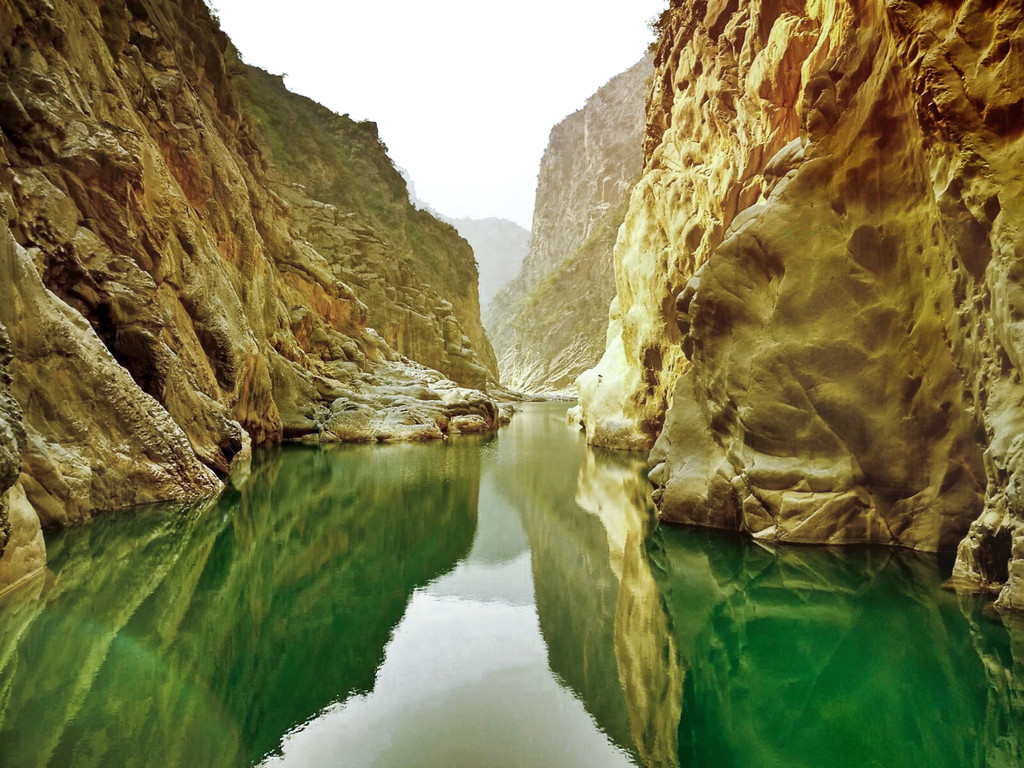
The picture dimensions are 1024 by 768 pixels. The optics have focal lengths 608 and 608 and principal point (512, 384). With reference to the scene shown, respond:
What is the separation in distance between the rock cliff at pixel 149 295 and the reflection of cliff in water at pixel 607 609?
4.95m

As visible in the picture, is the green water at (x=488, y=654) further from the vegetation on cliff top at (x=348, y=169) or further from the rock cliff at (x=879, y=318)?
the vegetation on cliff top at (x=348, y=169)

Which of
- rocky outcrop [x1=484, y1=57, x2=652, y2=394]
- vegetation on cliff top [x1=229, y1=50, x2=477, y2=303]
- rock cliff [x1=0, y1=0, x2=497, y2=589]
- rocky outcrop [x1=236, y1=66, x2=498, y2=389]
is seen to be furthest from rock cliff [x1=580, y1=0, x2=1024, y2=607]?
rocky outcrop [x1=484, y1=57, x2=652, y2=394]

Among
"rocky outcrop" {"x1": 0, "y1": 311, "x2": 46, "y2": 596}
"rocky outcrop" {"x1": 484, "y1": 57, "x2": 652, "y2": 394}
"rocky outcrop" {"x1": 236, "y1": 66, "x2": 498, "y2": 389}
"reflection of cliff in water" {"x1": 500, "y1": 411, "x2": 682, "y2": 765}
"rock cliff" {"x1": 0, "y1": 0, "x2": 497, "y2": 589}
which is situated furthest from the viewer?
"rocky outcrop" {"x1": 484, "y1": 57, "x2": 652, "y2": 394}

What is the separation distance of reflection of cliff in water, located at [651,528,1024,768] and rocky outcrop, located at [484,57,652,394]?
62769 mm

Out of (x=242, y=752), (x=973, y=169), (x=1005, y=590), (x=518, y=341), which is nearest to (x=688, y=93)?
(x=973, y=169)

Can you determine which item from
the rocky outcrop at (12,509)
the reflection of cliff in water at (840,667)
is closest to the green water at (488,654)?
the reflection of cliff in water at (840,667)

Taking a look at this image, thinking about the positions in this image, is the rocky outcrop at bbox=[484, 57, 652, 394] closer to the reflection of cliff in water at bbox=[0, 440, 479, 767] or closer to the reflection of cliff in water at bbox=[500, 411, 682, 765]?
the reflection of cliff in water at bbox=[500, 411, 682, 765]

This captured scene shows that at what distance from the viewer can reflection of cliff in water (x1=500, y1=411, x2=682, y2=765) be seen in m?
4.32

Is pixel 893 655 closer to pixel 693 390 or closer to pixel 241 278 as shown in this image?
pixel 693 390

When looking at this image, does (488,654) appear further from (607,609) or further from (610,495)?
(610,495)

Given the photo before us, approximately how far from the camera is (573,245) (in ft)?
346

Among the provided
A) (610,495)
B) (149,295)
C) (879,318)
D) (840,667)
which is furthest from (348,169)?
(840,667)

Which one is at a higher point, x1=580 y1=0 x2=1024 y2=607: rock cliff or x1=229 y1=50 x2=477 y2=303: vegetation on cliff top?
x1=229 y1=50 x2=477 y2=303: vegetation on cliff top

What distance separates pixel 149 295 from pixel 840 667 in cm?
1299
